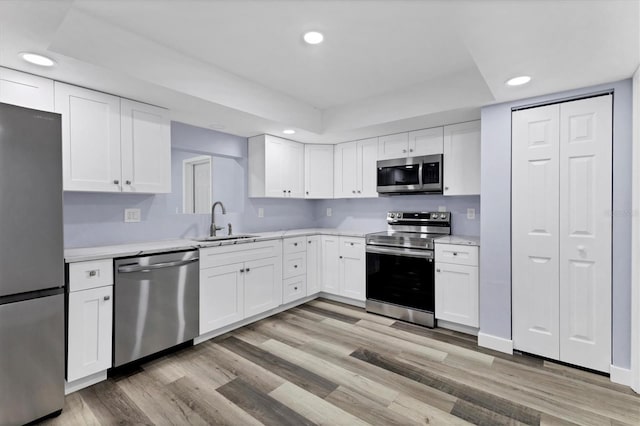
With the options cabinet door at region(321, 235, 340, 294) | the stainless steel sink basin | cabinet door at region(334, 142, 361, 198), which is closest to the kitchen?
the stainless steel sink basin

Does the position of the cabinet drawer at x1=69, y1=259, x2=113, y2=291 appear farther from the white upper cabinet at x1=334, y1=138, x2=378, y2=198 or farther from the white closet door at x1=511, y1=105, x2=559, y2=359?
the white closet door at x1=511, y1=105, x2=559, y2=359

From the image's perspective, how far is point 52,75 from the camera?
2143 mm

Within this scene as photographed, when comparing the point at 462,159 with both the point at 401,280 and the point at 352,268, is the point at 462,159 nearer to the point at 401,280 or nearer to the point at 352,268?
the point at 401,280

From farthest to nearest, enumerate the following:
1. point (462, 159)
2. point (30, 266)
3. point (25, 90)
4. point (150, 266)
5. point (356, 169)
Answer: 1. point (356, 169)
2. point (462, 159)
3. point (150, 266)
4. point (25, 90)
5. point (30, 266)

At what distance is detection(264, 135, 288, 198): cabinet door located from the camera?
3.88 meters

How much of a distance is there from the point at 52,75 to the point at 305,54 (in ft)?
6.00

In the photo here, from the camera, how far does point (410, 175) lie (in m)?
3.67

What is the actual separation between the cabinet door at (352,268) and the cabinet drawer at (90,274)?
2566 millimetres

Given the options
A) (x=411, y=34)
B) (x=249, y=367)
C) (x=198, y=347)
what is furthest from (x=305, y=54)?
(x=198, y=347)

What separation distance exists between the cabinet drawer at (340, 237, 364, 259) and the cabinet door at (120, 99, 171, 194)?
7.17 ft

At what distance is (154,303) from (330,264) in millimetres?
2228

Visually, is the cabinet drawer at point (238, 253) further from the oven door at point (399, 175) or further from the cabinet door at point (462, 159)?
the cabinet door at point (462, 159)

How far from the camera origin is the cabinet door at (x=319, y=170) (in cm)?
444

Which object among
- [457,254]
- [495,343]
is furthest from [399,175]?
[495,343]
